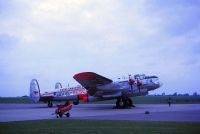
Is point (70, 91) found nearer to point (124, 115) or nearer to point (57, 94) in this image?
point (57, 94)

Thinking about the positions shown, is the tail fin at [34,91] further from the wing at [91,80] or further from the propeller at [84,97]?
the wing at [91,80]

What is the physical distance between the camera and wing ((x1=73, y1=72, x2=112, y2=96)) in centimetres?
3659

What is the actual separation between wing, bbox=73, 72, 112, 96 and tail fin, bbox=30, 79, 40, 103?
15643 mm

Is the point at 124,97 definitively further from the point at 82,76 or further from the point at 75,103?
the point at 75,103

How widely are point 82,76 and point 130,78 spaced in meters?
5.87

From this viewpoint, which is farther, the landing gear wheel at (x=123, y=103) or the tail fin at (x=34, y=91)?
the tail fin at (x=34, y=91)

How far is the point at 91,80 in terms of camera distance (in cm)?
3762

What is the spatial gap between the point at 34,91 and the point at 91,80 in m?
18.2

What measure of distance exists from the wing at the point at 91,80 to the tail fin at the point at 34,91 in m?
15.6

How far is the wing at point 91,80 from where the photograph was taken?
120ft

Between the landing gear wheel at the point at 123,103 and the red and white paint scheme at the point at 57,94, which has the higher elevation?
the red and white paint scheme at the point at 57,94

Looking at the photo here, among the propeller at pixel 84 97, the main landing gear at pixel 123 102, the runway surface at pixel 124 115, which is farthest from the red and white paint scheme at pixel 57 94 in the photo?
the runway surface at pixel 124 115

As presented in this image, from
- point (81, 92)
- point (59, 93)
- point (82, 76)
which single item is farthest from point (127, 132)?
point (59, 93)

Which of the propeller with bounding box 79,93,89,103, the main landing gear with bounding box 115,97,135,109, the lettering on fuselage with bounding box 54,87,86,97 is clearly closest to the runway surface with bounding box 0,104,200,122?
the main landing gear with bounding box 115,97,135,109
